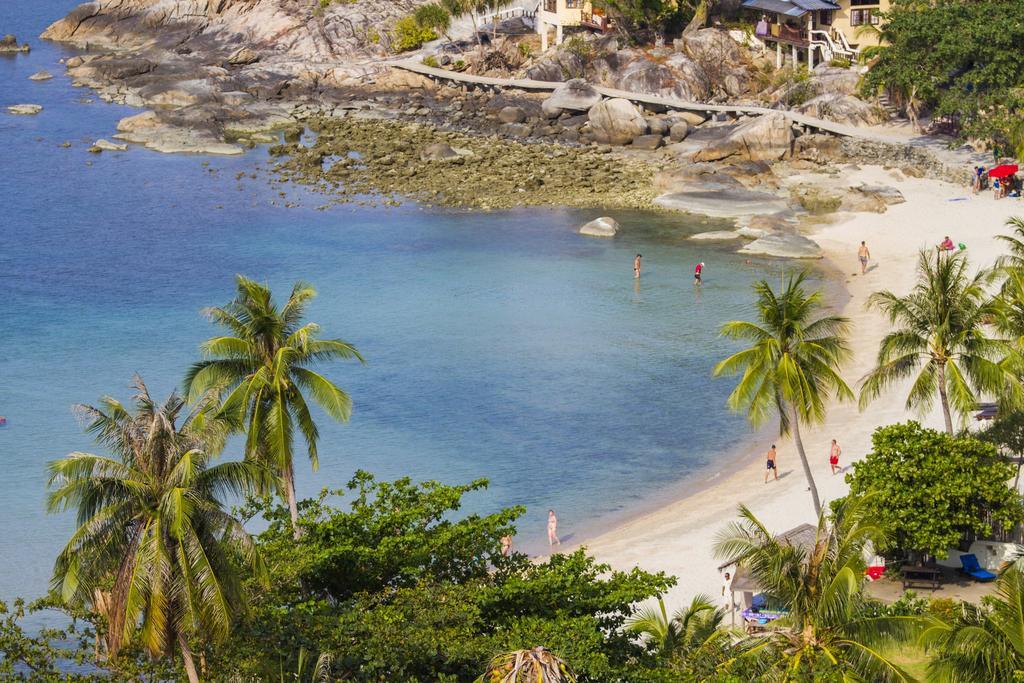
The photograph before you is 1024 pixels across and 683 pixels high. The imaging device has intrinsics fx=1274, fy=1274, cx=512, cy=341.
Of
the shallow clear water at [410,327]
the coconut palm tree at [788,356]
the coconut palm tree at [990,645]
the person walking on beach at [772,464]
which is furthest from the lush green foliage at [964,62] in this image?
the coconut palm tree at [990,645]

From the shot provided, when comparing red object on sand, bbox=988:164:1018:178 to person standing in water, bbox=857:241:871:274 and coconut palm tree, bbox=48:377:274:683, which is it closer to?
person standing in water, bbox=857:241:871:274

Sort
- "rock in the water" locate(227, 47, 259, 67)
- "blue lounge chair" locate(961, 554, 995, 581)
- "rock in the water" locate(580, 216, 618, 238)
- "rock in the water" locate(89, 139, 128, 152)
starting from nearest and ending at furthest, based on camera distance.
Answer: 1. "blue lounge chair" locate(961, 554, 995, 581)
2. "rock in the water" locate(580, 216, 618, 238)
3. "rock in the water" locate(89, 139, 128, 152)
4. "rock in the water" locate(227, 47, 259, 67)

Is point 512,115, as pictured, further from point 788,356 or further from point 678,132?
point 788,356

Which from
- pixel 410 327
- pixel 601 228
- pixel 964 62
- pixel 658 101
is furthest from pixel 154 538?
pixel 658 101

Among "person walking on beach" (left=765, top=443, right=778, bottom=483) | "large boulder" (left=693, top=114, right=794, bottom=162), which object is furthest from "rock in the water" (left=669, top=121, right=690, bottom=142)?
"person walking on beach" (left=765, top=443, right=778, bottom=483)

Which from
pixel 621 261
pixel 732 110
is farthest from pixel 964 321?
pixel 732 110

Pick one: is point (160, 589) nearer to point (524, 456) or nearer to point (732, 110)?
point (524, 456)

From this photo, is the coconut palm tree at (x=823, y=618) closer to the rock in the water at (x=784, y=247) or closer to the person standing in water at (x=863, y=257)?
the person standing in water at (x=863, y=257)
